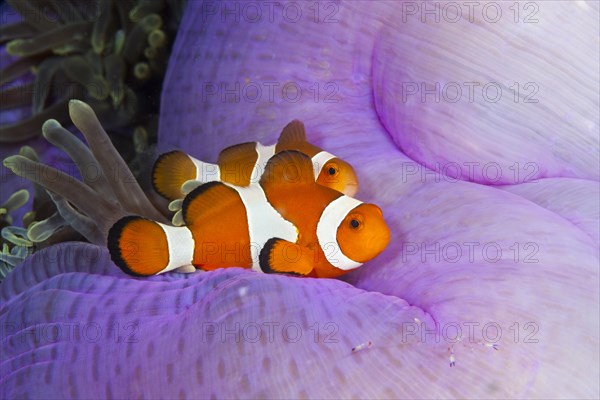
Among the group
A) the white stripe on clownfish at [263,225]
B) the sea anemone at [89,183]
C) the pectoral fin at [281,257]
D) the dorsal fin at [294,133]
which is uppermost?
the dorsal fin at [294,133]

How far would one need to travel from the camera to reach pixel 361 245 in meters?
0.87

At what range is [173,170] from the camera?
1067mm

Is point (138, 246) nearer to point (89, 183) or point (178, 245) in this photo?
point (178, 245)

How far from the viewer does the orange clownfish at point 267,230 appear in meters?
0.89

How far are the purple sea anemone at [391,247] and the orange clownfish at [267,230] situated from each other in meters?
0.06

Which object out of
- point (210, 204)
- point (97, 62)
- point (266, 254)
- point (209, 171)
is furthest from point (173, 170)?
point (97, 62)

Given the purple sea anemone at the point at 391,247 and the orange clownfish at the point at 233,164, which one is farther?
the orange clownfish at the point at 233,164

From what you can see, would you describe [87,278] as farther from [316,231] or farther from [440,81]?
[440,81]

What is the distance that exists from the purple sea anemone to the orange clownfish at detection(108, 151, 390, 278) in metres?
0.06

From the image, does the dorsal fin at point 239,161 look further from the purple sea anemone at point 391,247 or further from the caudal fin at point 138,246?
the caudal fin at point 138,246

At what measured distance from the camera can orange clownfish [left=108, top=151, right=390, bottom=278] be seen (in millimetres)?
889

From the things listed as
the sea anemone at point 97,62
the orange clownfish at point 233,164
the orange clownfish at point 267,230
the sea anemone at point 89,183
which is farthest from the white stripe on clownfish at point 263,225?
the sea anemone at point 97,62

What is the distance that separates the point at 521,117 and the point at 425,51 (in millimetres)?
189

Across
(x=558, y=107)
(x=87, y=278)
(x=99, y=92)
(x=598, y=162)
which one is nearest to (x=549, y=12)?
(x=558, y=107)
